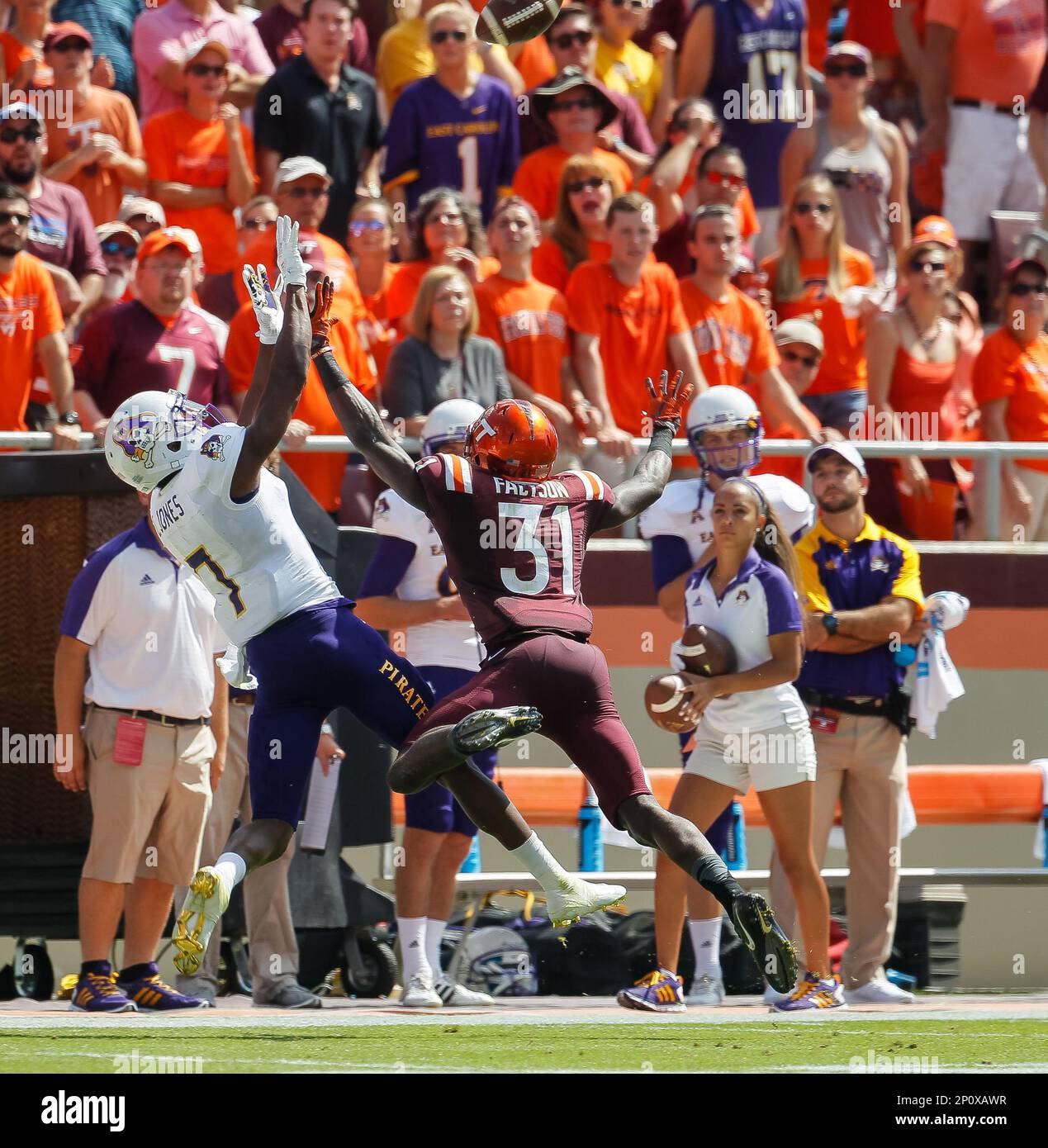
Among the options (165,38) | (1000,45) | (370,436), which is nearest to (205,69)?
(165,38)

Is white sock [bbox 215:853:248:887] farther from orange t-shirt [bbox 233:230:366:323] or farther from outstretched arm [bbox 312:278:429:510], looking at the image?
orange t-shirt [bbox 233:230:366:323]

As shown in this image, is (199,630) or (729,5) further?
(729,5)

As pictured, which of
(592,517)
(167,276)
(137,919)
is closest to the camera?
(592,517)

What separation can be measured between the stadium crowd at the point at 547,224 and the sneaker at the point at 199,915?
178 cm

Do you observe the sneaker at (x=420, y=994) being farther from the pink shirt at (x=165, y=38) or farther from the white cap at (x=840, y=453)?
the pink shirt at (x=165, y=38)

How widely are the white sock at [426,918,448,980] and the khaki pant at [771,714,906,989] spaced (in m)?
1.45

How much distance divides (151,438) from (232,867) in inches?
62.2

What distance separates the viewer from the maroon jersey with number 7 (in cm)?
692

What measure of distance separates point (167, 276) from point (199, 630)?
2.07 m

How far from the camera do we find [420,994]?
328 inches

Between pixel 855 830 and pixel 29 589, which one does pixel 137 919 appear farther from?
pixel 855 830

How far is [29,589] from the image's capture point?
363 inches

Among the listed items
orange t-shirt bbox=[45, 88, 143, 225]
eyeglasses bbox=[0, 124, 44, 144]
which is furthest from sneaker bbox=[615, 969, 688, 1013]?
orange t-shirt bbox=[45, 88, 143, 225]
